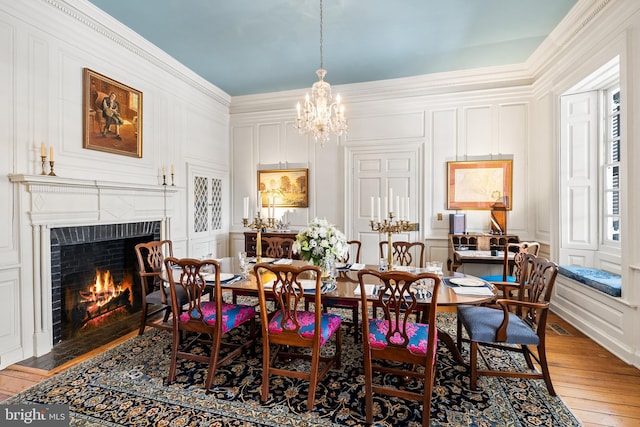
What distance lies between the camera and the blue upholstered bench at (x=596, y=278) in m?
2.95

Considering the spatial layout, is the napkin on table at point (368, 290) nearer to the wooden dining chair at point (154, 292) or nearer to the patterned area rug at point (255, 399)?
the patterned area rug at point (255, 399)

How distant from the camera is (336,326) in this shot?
248 cm

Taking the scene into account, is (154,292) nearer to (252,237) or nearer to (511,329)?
(252,237)

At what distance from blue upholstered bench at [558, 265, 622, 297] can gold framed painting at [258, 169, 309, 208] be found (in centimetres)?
372

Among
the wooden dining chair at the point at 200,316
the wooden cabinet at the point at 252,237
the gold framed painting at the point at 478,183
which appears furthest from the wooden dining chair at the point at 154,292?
the gold framed painting at the point at 478,183

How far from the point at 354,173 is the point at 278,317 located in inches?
135

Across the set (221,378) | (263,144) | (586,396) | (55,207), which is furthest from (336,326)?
Answer: (263,144)

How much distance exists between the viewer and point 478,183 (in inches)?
191

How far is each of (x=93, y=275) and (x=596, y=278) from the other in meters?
5.41

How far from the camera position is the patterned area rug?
2.00 meters

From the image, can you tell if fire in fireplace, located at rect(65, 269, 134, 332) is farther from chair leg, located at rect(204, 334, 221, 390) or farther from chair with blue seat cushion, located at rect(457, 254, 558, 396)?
chair with blue seat cushion, located at rect(457, 254, 558, 396)

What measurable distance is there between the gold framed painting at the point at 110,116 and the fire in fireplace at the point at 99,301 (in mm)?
1484

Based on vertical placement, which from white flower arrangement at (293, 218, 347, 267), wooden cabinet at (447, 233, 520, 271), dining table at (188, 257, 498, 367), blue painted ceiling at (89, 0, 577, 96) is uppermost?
blue painted ceiling at (89, 0, 577, 96)

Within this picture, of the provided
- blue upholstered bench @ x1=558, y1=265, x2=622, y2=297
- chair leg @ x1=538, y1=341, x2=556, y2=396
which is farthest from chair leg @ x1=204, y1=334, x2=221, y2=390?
blue upholstered bench @ x1=558, y1=265, x2=622, y2=297
